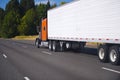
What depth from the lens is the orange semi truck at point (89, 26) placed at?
13.0 meters

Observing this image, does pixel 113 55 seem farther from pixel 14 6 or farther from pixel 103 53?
pixel 14 6

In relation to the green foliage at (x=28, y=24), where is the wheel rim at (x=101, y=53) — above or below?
below

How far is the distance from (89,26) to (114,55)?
11.4 feet

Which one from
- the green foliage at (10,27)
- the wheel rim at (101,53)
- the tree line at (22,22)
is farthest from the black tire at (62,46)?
the green foliage at (10,27)

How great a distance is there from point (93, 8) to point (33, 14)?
286ft

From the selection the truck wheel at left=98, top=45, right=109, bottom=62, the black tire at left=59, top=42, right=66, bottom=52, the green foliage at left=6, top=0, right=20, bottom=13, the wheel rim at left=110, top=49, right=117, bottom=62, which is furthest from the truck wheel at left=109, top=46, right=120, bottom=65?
the green foliage at left=6, top=0, right=20, bottom=13

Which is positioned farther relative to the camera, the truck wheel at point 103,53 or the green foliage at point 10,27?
the green foliage at point 10,27

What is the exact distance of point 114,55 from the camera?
13.0m

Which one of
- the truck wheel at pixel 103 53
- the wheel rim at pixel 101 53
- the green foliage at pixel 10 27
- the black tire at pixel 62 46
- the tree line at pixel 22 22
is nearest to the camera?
the truck wheel at pixel 103 53

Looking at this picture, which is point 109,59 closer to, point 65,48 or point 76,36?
point 76,36

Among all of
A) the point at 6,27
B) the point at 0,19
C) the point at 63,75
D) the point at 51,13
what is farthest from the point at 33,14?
the point at 63,75

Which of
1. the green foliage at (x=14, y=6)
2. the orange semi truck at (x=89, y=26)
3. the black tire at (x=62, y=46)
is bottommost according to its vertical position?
the black tire at (x=62, y=46)

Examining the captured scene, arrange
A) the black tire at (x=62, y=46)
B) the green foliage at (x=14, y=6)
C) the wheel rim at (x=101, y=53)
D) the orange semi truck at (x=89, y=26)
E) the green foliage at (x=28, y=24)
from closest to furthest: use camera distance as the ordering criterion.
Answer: the orange semi truck at (x=89, y=26), the wheel rim at (x=101, y=53), the black tire at (x=62, y=46), the green foliage at (x=28, y=24), the green foliage at (x=14, y=6)

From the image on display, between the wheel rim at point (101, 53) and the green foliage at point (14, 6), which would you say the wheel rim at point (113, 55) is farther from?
the green foliage at point (14, 6)
